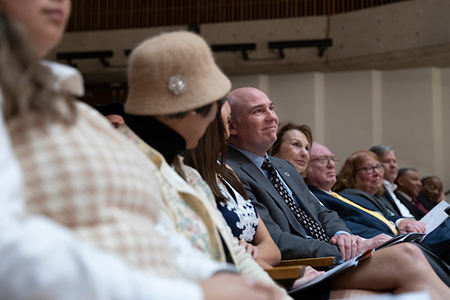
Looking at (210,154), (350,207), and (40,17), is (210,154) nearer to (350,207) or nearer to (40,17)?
(40,17)

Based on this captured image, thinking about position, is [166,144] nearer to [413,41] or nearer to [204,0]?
[413,41]

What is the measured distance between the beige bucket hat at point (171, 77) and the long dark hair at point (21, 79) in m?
0.53

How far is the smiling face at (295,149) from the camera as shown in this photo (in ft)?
11.1

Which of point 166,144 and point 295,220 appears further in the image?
point 295,220

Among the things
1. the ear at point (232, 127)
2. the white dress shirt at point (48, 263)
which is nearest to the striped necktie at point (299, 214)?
the ear at point (232, 127)

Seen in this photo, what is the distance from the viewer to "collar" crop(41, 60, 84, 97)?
0.87 metres

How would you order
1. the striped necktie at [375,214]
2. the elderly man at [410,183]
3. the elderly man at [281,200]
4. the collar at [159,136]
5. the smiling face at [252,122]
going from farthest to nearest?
the elderly man at [410,183], the striped necktie at [375,214], the smiling face at [252,122], the elderly man at [281,200], the collar at [159,136]

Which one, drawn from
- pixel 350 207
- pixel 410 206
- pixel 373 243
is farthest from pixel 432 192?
pixel 373 243

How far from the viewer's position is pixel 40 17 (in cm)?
83

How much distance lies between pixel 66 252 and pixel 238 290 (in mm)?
334

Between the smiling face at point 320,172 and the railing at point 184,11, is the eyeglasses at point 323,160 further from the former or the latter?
the railing at point 184,11

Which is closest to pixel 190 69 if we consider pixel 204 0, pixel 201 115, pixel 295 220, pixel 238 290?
pixel 201 115

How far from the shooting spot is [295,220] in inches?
97.7

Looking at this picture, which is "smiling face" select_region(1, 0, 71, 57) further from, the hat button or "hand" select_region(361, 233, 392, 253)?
"hand" select_region(361, 233, 392, 253)
